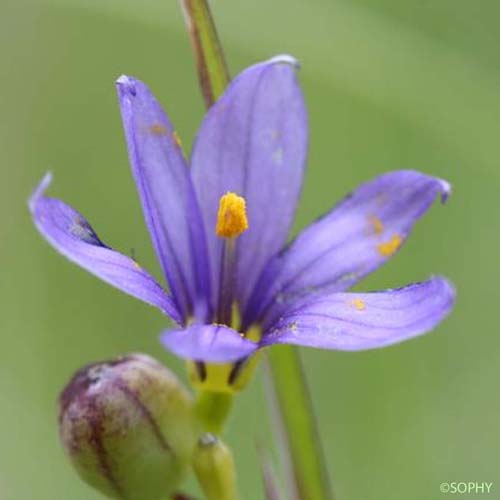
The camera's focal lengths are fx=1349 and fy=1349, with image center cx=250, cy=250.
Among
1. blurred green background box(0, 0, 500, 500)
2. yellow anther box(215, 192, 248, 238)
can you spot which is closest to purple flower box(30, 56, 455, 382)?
yellow anther box(215, 192, 248, 238)

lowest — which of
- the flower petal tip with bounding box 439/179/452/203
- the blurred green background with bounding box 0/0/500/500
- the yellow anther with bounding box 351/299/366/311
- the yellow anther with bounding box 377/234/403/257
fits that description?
the blurred green background with bounding box 0/0/500/500

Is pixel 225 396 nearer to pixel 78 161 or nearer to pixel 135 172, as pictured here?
pixel 135 172

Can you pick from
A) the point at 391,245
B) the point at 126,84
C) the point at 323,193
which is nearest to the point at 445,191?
the point at 391,245

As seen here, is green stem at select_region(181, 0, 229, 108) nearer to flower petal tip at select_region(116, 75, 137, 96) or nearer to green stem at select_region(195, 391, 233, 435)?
flower petal tip at select_region(116, 75, 137, 96)

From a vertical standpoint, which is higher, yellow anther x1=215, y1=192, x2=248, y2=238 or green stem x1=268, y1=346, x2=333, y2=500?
yellow anther x1=215, y1=192, x2=248, y2=238

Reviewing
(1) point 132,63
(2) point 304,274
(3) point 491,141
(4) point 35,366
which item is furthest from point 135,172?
(1) point 132,63

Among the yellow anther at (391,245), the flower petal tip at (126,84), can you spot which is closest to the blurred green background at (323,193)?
the yellow anther at (391,245)

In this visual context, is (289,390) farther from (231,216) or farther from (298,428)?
(231,216)

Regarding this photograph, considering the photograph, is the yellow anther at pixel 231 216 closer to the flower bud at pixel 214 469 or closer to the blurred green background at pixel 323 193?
the flower bud at pixel 214 469
